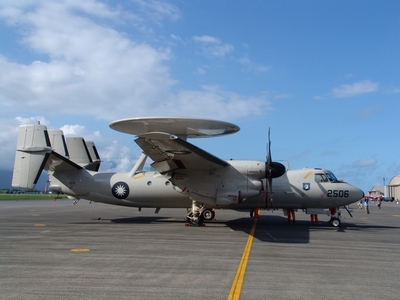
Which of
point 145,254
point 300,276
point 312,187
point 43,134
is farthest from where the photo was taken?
point 312,187

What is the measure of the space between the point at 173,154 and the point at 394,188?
4845 inches

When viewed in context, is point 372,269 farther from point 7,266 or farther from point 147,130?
point 147,130

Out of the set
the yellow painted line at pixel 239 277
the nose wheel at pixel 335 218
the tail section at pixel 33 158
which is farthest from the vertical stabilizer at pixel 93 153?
the yellow painted line at pixel 239 277

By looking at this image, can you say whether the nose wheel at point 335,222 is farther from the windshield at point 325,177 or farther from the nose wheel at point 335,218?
the windshield at point 325,177

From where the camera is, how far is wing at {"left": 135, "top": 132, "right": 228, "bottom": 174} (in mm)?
14822

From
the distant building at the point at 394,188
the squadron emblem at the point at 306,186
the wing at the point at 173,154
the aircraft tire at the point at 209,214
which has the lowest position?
the aircraft tire at the point at 209,214

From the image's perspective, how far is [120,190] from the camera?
832 inches

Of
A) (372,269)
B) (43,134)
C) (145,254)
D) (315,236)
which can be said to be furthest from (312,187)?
(43,134)

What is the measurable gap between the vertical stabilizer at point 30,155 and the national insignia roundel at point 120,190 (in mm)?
4851

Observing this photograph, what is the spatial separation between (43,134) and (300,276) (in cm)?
1485

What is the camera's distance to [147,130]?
16297 millimetres

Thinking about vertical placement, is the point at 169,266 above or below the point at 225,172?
below

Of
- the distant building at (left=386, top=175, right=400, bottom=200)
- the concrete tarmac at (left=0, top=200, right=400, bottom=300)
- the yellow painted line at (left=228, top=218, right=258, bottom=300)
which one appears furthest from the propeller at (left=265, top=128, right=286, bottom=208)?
the distant building at (left=386, top=175, right=400, bottom=200)

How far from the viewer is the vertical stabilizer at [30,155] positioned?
16.7 m
